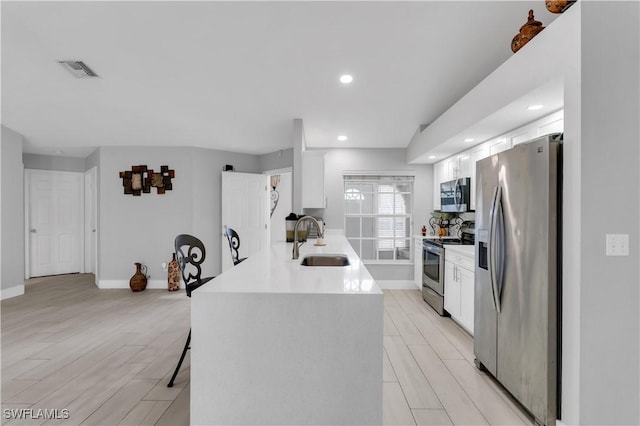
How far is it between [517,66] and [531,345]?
70.9 inches

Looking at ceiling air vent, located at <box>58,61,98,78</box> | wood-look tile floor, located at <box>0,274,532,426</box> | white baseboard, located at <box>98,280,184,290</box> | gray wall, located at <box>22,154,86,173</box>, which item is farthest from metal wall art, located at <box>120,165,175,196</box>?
ceiling air vent, located at <box>58,61,98,78</box>

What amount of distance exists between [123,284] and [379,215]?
442 centimetres

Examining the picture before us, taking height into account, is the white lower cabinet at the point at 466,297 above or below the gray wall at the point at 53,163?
below

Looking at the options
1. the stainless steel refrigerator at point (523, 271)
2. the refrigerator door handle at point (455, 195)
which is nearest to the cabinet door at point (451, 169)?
the refrigerator door handle at point (455, 195)

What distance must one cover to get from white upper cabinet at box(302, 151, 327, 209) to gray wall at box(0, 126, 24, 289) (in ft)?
13.9

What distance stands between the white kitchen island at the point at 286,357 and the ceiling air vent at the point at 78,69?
8.63ft

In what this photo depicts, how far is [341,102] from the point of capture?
11.8ft

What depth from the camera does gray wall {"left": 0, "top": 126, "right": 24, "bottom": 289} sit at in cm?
450

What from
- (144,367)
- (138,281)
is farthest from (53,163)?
(144,367)

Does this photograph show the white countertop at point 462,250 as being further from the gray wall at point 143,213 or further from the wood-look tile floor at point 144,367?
the gray wall at point 143,213

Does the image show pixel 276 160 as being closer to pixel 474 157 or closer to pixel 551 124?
pixel 474 157

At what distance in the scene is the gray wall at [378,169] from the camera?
536 cm

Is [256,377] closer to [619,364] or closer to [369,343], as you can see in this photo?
[369,343]

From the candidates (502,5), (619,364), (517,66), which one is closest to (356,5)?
(502,5)
